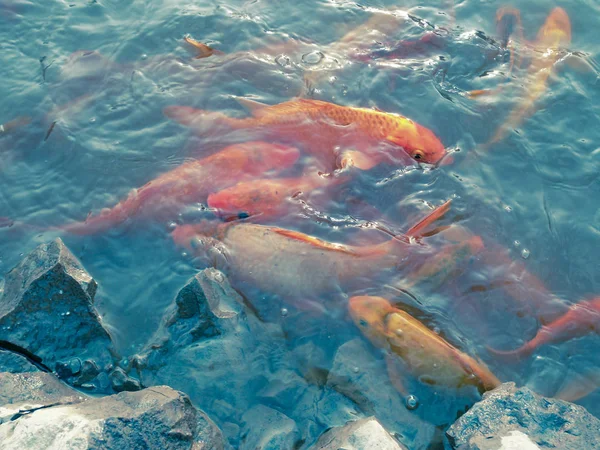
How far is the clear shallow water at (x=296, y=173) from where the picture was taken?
13.8 feet

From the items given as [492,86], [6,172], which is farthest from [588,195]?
[6,172]

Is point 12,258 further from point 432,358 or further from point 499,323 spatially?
point 499,323

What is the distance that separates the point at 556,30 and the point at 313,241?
167 inches

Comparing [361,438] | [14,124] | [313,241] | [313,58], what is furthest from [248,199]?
[14,124]

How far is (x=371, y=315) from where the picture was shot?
397 cm

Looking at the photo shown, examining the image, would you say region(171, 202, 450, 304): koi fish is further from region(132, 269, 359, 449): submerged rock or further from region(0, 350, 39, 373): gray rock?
region(0, 350, 39, 373): gray rock

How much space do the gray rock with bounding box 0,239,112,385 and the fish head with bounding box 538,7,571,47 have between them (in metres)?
5.59

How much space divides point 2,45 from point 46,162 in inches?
78.4

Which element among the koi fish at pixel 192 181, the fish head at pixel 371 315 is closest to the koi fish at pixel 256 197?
the koi fish at pixel 192 181

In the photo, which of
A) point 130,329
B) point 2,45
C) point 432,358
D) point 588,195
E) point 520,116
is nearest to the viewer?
point 432,358

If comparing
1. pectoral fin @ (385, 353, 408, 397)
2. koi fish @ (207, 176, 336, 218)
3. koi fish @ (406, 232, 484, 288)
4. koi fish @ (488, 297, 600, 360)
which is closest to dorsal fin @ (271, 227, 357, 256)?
koi fish @ (207, 176, 336, 218)

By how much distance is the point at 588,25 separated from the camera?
257 inches

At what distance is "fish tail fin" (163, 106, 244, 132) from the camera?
5438mm

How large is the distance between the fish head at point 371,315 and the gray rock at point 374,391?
10 centimetres
